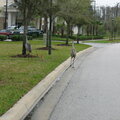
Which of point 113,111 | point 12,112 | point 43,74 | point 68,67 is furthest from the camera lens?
point 68,67

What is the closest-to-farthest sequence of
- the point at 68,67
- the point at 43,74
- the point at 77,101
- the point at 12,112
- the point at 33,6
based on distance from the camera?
the point at 12,112 → the point at 77,101 → the point at 43,74 → the point at 68,67 → the point at 33,6

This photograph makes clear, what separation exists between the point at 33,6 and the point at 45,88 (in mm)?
10254

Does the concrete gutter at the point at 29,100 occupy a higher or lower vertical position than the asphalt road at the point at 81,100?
higher

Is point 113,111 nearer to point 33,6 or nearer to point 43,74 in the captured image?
point 43,74

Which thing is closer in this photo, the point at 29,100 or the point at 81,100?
the point at 29,100

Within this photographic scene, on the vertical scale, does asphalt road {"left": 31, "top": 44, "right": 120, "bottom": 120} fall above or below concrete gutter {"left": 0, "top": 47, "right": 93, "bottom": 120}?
below

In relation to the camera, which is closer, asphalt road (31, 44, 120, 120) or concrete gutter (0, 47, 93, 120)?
concrete gutter (0, 47, 93, 120)

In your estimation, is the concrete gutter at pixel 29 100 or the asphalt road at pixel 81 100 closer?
the concrete gutter at pixel 29 100

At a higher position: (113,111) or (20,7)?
(20,7)

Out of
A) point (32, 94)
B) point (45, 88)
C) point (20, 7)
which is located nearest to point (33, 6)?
point (20, 7)

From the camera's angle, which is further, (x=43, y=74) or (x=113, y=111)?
(x=43, y=74)

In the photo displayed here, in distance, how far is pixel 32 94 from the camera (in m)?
8.88

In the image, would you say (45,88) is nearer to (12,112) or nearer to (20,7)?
(12,112)

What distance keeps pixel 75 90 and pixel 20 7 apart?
11197mm
